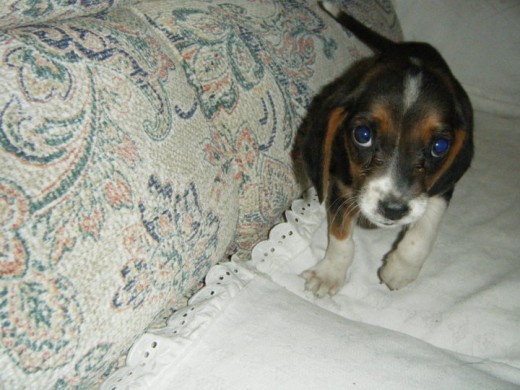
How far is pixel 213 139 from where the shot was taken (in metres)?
1.15

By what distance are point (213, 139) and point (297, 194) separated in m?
0.51

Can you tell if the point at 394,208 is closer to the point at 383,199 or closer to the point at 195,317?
the point at 383,199

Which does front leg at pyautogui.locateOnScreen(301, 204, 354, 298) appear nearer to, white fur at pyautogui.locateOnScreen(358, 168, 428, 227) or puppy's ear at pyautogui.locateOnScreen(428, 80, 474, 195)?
white fur at pyautogui.locateOnScreen(358, 168, 428, 227)

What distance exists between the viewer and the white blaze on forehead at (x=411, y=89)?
50.7 inches

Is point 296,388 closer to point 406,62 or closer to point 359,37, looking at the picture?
point 406,62

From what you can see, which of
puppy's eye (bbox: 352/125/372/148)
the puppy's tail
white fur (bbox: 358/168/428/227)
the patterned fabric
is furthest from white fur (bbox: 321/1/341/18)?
white fur (bbox: 358/168/428/227)

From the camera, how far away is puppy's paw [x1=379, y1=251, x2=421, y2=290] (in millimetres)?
1391

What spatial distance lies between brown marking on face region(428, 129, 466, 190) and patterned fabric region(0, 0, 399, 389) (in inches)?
20.9

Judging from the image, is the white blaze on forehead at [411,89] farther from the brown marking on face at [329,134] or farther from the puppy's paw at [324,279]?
the puppy's paw at [324,279]

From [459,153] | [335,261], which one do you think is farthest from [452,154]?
[335,261]

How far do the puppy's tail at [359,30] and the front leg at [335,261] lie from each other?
82cm

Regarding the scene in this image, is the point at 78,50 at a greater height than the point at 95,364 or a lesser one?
greater

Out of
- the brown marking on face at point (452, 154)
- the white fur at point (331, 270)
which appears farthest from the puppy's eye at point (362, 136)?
the white fur at point (331, 270)

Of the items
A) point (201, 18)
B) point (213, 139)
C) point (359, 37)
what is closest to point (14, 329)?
point (213, 139)
